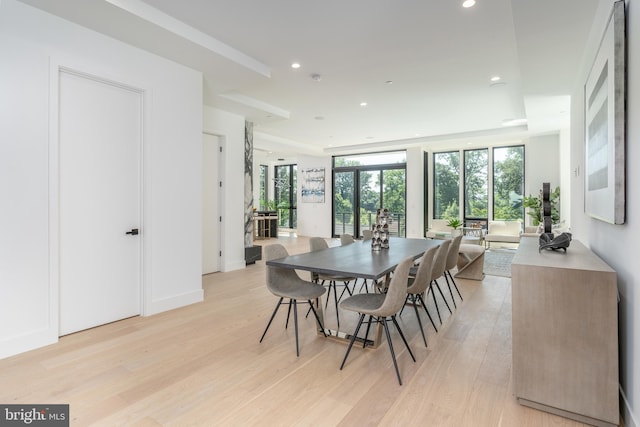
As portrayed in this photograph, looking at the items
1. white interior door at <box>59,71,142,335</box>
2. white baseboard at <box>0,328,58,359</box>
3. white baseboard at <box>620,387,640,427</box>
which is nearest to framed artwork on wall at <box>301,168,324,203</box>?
white interior door at <box>59,71,142,335</box>

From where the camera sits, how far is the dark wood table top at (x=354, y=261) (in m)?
2.47

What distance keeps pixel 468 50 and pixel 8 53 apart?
4.42 metres

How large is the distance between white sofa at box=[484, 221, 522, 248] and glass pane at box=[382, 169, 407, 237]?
8.08 ft

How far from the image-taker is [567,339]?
1.86 metres

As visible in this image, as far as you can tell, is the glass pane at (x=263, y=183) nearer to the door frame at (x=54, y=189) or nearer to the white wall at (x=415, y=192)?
the white wall at (x=415, y=192)

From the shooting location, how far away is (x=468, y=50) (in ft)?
12.7

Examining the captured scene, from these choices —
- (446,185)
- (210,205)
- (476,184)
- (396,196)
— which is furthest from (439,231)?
(210,205)

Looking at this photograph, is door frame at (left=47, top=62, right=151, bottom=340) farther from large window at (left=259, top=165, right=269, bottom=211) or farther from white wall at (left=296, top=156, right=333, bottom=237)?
large window at (left=259, top=165, right=269, bottom=211)

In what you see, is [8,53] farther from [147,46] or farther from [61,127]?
[147,46]

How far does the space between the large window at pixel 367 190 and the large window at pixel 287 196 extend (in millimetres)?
2270

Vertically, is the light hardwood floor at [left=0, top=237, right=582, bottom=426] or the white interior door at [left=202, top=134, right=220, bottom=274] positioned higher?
the white interior door at [left=202, top=134, right=220, bottom=274]

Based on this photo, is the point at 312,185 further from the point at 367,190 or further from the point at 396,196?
the point at 396,196

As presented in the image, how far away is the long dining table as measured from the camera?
8.12ft

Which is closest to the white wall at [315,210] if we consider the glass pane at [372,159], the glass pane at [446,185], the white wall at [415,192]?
the glass pane at [372,159]
